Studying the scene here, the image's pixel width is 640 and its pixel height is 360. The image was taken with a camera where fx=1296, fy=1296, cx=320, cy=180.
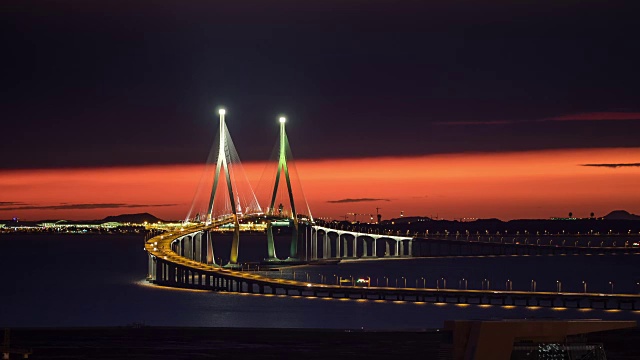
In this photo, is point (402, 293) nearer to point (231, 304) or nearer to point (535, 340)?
point (231, 304)

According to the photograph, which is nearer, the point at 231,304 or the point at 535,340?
the point at 535,340

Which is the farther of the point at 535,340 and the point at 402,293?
the point at 402,293

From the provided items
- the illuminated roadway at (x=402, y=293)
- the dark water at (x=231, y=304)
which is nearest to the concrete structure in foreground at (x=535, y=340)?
the dark water at (x=231, y=304)

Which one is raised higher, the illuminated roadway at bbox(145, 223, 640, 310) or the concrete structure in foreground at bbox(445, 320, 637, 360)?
the concrete structure in foreground at bbox(445, 320, 637, 360)

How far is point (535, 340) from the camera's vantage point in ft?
61.6

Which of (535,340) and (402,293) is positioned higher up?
(535,340)

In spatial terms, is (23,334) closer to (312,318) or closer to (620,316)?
(312,318)

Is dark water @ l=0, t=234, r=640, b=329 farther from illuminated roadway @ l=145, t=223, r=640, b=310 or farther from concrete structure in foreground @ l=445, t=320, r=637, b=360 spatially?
concrete structure in foreground @ l=445, t=320, r=637, b=360

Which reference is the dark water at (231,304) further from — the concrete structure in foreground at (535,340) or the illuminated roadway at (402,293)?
the concrete structure in foreground at (535,340)

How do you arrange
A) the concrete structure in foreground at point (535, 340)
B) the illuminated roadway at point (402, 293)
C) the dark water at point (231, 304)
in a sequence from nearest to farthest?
the concrete structure in foreground at point (535, 340)
the dark water at point (231, 304)
the illuminated roadway at point (402, 293)

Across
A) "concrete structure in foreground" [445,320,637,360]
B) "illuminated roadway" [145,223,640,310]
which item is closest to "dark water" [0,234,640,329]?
"illuminated roadway" [145,223,640,310]

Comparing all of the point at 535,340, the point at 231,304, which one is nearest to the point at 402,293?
the point at 231,304

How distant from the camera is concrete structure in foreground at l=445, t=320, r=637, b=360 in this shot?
1845 cm

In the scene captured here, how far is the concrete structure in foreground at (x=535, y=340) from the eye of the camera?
18.5 meters
